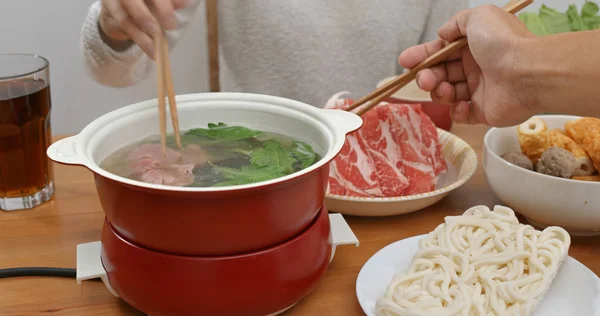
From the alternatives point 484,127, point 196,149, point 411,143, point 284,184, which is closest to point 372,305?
point 284,184

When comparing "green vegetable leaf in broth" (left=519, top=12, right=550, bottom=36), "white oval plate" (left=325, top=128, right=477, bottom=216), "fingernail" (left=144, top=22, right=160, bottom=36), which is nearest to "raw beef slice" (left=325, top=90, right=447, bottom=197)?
"white oval plate" (left=325, top=128, right=477, bottom=216)

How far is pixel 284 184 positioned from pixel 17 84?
0.72 m

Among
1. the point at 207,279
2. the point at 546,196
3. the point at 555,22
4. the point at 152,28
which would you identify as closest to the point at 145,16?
the point at 152,28

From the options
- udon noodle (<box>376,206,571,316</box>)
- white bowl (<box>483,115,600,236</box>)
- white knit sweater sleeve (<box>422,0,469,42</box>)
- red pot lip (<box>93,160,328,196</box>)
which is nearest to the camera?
red pot lip (<box>93,160,328,196</box>)

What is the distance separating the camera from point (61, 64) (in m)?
2.96

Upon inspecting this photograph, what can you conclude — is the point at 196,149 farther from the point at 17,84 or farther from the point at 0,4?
the point at 0,4

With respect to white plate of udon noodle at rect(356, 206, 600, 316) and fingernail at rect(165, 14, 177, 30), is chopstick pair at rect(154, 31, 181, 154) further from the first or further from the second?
white plate of udon noodle at rect(356, 206, 600, 316)

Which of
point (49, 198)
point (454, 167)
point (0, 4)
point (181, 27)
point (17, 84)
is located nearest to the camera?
point (17, 84)

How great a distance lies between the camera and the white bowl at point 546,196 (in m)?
1.12

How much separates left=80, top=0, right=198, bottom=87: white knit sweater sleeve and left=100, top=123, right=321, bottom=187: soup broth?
0.57 meters

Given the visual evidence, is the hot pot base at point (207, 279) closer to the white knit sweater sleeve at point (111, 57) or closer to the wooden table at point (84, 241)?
the wooden table at point (84, 241)

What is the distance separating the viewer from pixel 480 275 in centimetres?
96

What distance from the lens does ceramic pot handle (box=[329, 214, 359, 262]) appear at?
3.46 feet

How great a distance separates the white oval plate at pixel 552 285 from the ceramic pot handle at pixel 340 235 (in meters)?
0.05
